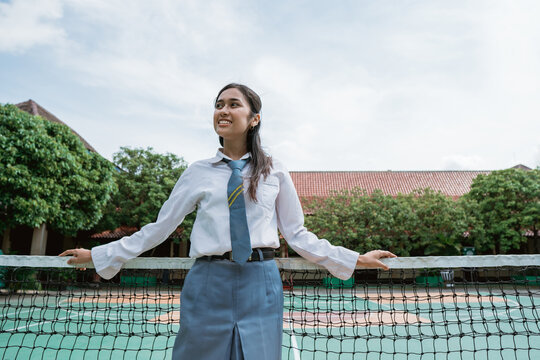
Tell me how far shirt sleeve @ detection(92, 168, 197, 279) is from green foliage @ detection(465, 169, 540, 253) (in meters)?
19.8

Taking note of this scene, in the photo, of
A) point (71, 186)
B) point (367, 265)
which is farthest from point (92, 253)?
point (71, 186)

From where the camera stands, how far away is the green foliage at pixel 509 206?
18.3 m

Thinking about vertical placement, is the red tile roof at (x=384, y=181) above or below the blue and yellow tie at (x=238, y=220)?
above

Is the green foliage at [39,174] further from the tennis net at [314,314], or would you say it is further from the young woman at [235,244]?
the young woman at [235,244]

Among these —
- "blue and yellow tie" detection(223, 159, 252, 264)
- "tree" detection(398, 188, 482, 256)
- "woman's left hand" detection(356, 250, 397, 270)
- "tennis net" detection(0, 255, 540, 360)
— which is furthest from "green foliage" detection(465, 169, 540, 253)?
"blue and yellow tie" detection(223, 159, 252, 264)

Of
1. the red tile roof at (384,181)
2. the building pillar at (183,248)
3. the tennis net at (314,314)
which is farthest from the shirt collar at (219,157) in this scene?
the red tile roof at (384,181)

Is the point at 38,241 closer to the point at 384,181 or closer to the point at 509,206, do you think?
the point at 384,181

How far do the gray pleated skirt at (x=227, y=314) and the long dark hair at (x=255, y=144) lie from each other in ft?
1.42

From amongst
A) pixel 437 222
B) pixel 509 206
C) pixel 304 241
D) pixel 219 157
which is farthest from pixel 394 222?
pixel 219 157

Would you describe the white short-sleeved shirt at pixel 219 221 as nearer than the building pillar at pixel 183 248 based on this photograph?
Yes

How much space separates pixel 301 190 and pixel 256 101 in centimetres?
2229

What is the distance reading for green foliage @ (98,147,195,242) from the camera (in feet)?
57.8

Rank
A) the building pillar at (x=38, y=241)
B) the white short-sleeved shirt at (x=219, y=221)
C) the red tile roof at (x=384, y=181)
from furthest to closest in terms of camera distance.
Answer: the red tile roof at (x=384, y=181)
the building pillar at (x=38, y=241)
the white short-sleeved shirt at (x=219, y=221)

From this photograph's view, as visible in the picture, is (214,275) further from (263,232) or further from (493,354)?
(493,354)
